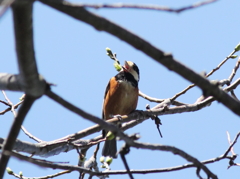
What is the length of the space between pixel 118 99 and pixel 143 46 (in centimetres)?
415

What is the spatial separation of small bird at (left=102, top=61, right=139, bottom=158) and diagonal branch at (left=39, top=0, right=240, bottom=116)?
12.9 feet

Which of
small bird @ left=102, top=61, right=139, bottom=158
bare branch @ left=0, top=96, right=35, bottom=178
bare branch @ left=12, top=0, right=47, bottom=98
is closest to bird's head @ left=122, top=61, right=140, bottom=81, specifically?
small bird @ left=102, top=61, right=139, bottom=158

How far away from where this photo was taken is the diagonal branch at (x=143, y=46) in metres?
1.73

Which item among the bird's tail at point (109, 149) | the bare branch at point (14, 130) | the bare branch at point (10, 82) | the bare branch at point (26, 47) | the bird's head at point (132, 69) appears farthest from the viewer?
the bird's head at point (132, 69)

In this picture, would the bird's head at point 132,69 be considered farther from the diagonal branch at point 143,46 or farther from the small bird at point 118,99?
the diagonal branch at point 143,46

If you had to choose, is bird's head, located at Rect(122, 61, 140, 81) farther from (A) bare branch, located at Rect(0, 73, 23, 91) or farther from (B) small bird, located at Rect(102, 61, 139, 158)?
(A) bare branch, located at Rect(0, 73, 23, 91)

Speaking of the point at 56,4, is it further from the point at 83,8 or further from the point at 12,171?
the point at 12,171

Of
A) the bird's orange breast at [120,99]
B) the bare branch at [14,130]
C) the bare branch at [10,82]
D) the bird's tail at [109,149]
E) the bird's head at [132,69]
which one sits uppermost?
the bird's head at [132,69]

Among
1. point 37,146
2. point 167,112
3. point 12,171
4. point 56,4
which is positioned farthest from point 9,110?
point 56,4

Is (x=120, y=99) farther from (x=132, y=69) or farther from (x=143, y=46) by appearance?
(x=143, y=46)

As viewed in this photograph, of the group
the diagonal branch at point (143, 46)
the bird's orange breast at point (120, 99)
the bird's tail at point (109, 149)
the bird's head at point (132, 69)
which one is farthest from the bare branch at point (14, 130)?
the bird's head at point (132, 69)

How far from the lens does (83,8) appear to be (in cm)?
174

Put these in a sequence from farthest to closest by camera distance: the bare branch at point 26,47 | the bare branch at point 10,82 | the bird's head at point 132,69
A: the bird's head at point 132,69 < the bare branch at point 10,82 < the bare branch at point 26,47

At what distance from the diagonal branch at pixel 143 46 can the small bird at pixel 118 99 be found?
12.9 ft
